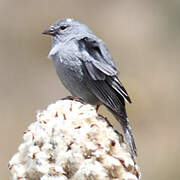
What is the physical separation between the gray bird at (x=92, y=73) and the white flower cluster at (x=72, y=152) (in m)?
1.09

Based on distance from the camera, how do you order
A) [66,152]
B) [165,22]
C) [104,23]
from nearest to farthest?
[66,152]
[165,22]
[104,23]

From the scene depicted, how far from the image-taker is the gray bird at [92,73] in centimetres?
485

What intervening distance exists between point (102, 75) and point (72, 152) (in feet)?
5.03

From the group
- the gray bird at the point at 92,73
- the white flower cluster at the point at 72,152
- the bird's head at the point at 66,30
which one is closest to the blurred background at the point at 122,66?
the bird's head at the point at 66,30

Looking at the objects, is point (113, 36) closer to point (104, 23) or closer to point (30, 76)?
point (104, 23)

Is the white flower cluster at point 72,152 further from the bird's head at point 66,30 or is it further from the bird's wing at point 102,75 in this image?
the bird's head at point 66,30

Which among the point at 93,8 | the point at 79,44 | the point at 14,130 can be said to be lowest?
the point at 14,130

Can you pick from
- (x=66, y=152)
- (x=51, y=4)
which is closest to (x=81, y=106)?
(x=66, y=152)

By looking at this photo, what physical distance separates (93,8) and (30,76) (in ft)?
10.6

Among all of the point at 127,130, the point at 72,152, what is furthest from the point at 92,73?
the point at 72,152

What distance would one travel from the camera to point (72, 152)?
3.38 m

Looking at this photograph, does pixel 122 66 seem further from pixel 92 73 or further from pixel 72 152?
pixel 72 152

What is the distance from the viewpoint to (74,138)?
347 centimetres

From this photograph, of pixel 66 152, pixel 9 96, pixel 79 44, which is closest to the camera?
pixel 66 152
